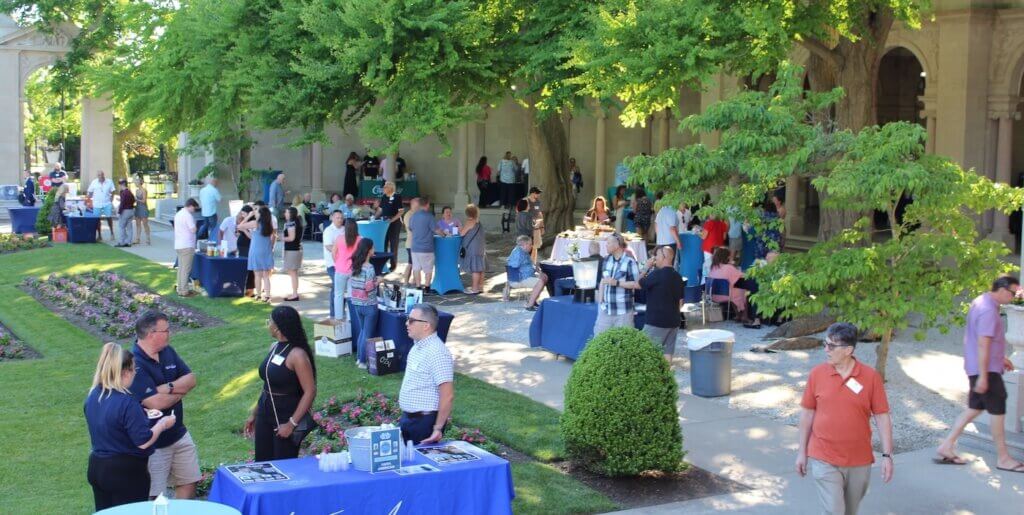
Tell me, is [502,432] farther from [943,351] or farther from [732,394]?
[943,351]

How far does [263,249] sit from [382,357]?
20.3 ft

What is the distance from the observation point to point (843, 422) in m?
7.43

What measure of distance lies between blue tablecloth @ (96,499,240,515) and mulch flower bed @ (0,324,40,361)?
39.0ft

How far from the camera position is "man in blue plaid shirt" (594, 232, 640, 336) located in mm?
13062

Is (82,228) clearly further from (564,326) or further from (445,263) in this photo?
(564,326)

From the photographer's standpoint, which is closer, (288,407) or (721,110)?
(288,407)

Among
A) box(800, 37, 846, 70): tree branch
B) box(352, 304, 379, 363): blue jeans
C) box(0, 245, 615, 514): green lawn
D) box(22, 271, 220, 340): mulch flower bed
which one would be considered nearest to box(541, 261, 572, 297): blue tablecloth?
box(352, 304, 379, 363): blue jeans

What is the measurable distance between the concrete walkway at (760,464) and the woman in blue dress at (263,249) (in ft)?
17.0

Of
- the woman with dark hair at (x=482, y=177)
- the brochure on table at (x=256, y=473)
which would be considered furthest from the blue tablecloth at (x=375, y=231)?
the brochure on table at (x=256, y=473)

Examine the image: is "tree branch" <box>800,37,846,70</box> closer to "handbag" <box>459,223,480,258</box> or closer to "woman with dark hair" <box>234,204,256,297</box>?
"handbag" <box>459,223,480,258</box>

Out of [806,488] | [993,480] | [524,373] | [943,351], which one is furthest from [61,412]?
[943,351]

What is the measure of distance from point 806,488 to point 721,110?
153 inches

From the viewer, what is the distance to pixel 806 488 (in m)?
9.59

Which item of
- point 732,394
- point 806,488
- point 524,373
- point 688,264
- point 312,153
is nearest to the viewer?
point 806,488
